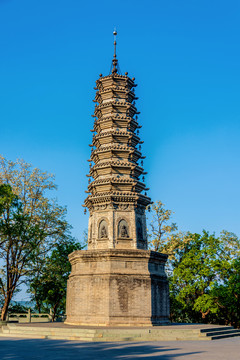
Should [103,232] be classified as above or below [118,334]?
above

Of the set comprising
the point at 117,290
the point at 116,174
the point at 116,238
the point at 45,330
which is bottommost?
the point at 45,330

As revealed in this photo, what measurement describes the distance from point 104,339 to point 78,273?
6.73 metres

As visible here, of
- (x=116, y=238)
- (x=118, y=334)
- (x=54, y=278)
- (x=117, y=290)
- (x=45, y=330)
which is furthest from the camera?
(x=54, y=278)

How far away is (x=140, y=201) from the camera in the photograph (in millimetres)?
25047

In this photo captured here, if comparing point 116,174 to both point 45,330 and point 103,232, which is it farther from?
point 45,330

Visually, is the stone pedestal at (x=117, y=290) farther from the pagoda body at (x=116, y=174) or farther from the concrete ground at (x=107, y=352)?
the concrete ground at (x=107, y=352)

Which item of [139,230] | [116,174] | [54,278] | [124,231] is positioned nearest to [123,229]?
[124,231]

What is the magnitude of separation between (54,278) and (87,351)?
18.6 meters

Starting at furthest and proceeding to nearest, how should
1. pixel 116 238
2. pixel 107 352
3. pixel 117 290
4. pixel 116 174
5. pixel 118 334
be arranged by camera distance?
pixel 116 174 → pixel 116 238 → pixel 117 290 → pixel 118 334 → pixel 107 352

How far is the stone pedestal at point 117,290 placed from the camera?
2125 cm

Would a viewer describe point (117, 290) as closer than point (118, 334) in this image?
No

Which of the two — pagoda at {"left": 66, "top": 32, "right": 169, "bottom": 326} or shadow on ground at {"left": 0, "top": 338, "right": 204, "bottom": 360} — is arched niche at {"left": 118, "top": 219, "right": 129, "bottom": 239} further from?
shadow on ground at {"left": 0, "top": 338, "right": 204, "bottom": 360}

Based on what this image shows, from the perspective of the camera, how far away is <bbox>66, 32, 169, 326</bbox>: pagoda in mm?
21531

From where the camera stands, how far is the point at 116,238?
77.7 feet
